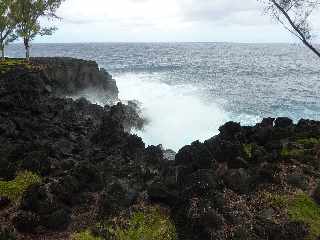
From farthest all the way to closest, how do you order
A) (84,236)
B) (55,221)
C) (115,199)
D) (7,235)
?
1. (115,199)
2. (55,221)
3. (84,236)
4. (7,235)

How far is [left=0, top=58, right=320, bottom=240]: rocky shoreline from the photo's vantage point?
1495 cm

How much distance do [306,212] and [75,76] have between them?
146ft

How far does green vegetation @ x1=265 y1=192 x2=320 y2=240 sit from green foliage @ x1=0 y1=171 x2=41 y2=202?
9.18 metres

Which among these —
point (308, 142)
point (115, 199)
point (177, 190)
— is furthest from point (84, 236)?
point (308, 142)

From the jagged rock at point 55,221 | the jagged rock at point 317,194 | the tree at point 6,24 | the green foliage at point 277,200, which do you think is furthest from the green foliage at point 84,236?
the tree at point 6,24

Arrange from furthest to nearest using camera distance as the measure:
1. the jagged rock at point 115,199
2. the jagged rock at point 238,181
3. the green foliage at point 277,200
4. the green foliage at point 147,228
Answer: the jagged rock at point 238,181, the green foliage at point 277,200, the jagged rock at point 115,199, the green foliage at point 147,228

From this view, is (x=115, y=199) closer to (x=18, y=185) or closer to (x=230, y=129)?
(x=18, y=185)

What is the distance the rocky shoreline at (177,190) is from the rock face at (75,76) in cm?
2554

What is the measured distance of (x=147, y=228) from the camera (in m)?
15.2

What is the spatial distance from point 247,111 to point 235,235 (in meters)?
48.8

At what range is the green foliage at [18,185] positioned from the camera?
17.7 metres

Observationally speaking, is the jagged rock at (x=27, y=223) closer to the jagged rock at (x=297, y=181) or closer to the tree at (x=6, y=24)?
the jagged rock at (x=297, y=181)

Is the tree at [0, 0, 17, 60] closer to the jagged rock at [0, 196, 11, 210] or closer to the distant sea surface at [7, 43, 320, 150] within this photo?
the distant sea surface at [7, 43, 320, 150]

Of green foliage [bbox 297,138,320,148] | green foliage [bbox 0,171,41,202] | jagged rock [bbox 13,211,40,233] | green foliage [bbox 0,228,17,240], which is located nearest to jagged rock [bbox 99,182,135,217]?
jagged rock [bbox 13,211,40,233]
